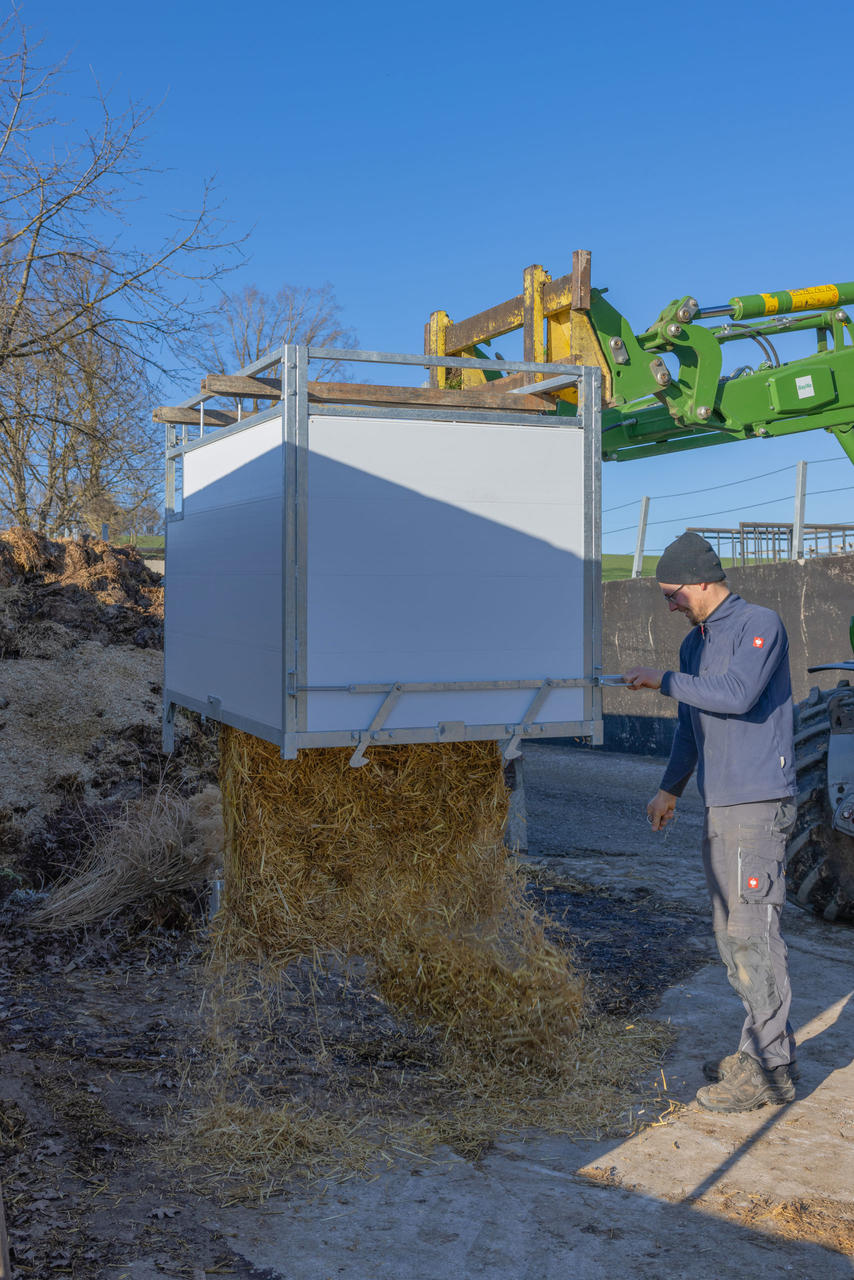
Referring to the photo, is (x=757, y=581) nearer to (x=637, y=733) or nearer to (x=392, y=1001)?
(x=637, y=733)

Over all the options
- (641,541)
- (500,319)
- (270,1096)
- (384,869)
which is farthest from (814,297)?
(641,541)

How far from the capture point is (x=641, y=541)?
603 inches

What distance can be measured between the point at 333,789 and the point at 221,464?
5.24 ft

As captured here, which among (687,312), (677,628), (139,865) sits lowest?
(139,865)

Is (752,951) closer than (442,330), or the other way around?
(752,951)

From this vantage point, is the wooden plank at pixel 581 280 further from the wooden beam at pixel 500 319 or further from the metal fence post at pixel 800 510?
the metal fence post at pixel 800 510

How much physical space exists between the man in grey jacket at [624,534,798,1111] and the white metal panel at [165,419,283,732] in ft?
4.79

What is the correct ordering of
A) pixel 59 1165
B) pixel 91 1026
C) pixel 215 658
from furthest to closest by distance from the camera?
1. pixel 215 658
2. pixel 91 1026
3. pixel 59 1165

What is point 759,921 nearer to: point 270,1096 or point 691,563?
point 691,563

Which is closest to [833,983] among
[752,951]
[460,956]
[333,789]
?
[752,951]

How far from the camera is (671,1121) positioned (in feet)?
13.2

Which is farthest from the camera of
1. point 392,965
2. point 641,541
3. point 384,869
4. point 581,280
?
point 641,541

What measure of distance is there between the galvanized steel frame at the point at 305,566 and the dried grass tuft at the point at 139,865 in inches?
69.7

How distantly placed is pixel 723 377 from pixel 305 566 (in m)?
3.13
